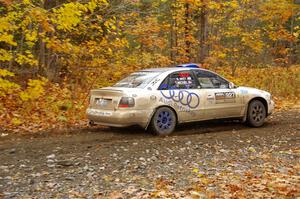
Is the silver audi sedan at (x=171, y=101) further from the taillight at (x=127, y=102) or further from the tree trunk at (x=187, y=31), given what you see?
the tree trunk at (x=187, y=31)

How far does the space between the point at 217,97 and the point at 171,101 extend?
141 centimetres

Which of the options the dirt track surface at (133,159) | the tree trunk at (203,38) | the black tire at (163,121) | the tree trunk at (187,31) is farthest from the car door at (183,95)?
the tree trunk at (203,38)

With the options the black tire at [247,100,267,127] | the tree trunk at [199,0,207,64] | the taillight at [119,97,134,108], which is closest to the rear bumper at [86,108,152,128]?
the taillight at [119,97,134,108]

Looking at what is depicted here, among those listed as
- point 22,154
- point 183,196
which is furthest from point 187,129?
point 183,196

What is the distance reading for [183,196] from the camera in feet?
18.6

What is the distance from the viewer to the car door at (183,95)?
10008 mm

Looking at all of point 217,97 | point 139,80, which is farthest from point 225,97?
point 139,80

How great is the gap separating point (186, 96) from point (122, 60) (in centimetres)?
659

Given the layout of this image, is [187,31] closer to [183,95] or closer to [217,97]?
[217,97]

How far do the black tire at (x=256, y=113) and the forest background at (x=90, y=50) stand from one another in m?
4.17

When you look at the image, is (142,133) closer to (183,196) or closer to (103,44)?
(183,196)

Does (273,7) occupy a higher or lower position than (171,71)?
higher

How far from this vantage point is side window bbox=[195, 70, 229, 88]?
10656 mm

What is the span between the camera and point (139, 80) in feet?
33.2
